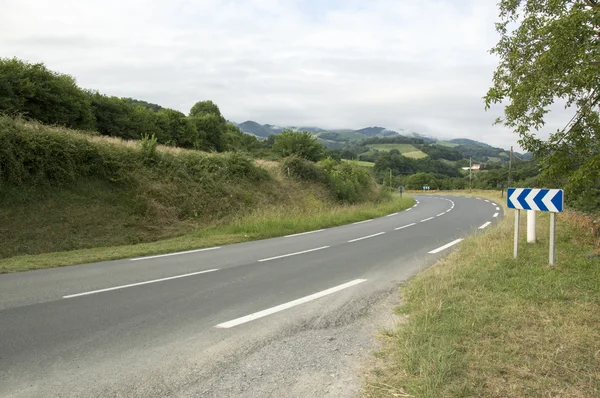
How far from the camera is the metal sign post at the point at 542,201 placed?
7160mm

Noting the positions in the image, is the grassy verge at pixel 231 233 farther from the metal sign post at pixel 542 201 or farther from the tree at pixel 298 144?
the metal sign post at pixel 542 201

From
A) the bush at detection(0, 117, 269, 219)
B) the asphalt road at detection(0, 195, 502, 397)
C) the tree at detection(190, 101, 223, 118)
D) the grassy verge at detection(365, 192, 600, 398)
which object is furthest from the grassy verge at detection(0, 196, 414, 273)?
the tree at detection(190, 101, 223, 118)

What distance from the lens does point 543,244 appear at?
9.77m

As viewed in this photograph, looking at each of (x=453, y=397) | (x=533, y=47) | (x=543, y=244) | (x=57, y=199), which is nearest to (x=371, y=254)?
(x=543, y=244)

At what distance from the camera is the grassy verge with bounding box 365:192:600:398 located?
311 cm

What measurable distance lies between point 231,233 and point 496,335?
36.0 ft

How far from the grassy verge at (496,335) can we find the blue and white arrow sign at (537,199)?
106cm

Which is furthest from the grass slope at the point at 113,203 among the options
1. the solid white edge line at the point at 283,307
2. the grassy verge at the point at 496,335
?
the grassy verge at the point at 496,335

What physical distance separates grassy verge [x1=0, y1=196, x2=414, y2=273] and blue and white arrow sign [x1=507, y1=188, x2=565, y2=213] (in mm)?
7821

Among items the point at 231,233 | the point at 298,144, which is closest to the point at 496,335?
the point at 231,233

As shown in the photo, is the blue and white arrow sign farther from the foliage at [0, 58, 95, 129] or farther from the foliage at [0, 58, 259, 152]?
the foliage at [0, 58, 95, 129]

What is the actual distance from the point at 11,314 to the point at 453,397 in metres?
5.29

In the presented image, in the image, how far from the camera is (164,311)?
5.38 metres

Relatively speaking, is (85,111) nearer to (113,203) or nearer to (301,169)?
(301,169)
